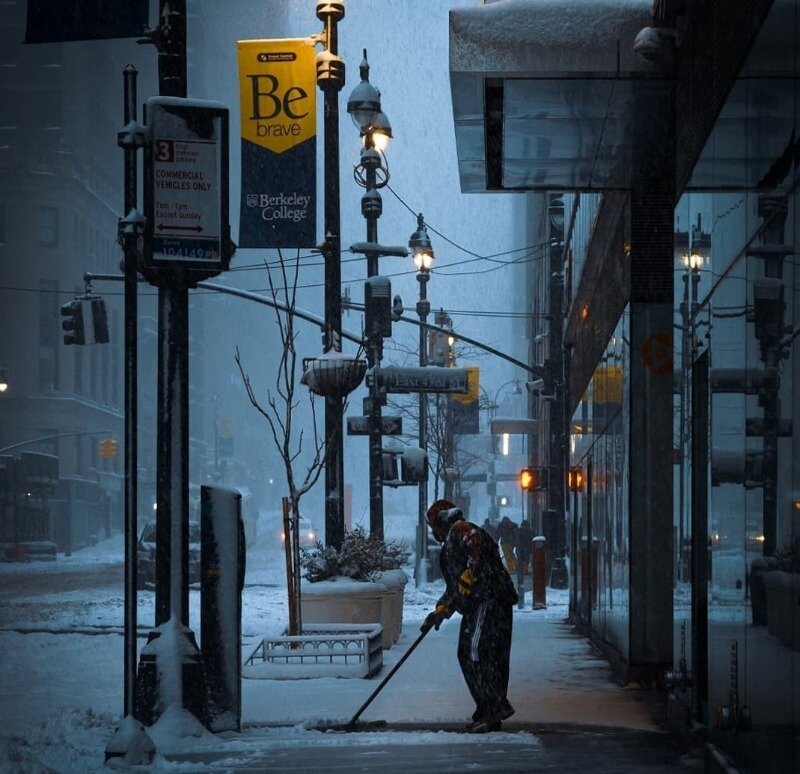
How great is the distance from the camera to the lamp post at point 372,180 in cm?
2159

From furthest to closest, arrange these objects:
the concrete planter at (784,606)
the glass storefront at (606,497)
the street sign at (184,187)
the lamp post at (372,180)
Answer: the lamp post at (372,180)
the glass storefront at (606,497)
the street sign at (184,187)
the concrete planter at (784,606)

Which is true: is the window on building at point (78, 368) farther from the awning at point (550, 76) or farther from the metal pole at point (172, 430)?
the metal pole at point (172, 430)

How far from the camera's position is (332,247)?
19.2 m

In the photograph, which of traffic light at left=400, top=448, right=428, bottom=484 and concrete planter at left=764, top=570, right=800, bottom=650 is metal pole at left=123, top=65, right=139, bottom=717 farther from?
traffic light at left=400, top=448, right=428, bottom=484

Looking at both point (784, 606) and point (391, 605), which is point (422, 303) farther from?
point (784, 606)

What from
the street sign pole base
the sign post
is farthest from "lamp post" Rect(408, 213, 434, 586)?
the street sign pole base

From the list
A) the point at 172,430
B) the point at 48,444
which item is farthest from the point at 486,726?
the point at 48,444

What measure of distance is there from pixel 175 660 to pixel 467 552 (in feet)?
7.53

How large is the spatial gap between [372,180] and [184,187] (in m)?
12.7

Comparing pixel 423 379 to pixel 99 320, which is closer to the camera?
pixel 423 379

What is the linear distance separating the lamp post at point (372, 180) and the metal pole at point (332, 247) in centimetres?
206

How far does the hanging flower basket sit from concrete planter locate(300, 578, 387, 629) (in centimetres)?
248

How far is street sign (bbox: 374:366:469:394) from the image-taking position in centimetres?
2312

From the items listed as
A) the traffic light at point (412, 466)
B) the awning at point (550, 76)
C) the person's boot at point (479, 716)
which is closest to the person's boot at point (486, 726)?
the person's boot at point (479, 716)
